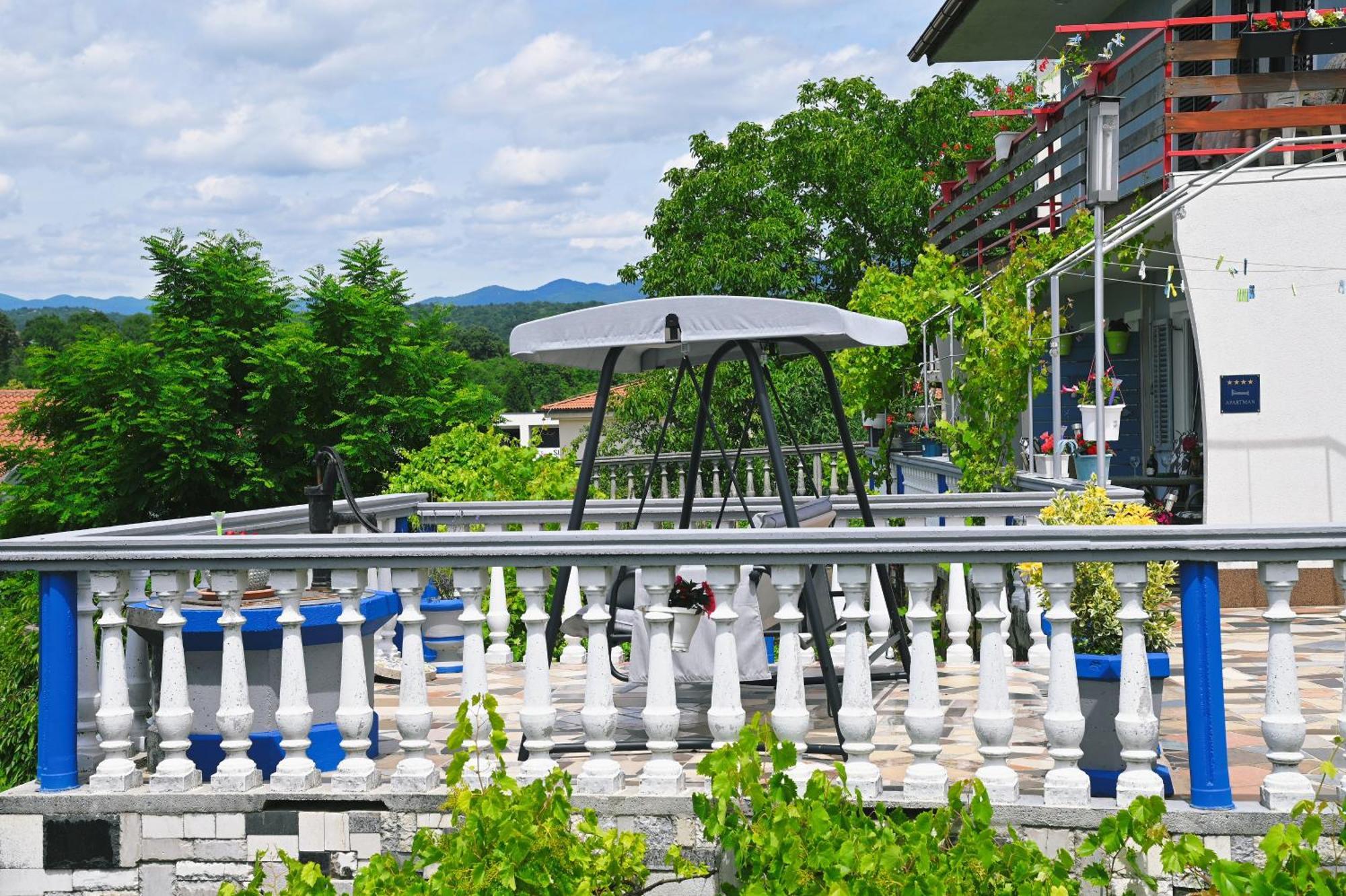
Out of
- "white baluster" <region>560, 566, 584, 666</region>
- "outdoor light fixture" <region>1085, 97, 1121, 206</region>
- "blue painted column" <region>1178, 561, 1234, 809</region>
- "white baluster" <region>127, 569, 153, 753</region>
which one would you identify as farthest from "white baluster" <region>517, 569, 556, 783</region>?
→ "outdoor light fixture" <region>1085, 97, 1121, 206</region>

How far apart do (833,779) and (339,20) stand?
6076 mm

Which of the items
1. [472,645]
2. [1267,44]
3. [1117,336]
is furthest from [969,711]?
[1117,336]

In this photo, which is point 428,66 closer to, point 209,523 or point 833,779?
point 209,523

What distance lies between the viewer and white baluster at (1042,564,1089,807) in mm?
4137

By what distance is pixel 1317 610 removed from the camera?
30.8 feet

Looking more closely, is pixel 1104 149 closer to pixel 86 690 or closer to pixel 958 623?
pixel 958 623

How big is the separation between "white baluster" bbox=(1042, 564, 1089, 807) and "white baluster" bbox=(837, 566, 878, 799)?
1.82 feet

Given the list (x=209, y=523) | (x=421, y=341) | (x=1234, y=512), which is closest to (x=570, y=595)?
(x=209, y=523)

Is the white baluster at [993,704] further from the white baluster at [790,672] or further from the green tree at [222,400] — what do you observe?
the green tree at [222,400]

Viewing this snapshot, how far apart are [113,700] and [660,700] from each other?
1918 millimetres

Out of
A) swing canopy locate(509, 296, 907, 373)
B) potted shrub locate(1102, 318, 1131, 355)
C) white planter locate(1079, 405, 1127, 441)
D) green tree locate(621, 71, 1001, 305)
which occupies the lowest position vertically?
white planter locate(1079, 405, 1127, 441)

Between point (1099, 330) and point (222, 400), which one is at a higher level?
point (222, 400)

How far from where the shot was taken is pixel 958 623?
688 cm

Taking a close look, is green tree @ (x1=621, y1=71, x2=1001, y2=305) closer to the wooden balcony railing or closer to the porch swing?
the wooden balcony railing
